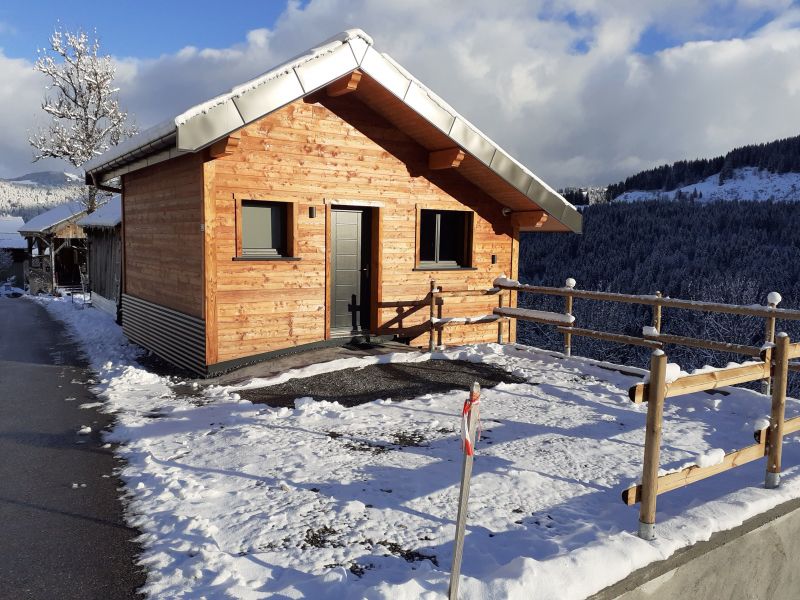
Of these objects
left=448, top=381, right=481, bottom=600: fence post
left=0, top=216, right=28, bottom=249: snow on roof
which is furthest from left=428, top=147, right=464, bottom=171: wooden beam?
left=0, top=216, right=28, bottom=249: snow on roof

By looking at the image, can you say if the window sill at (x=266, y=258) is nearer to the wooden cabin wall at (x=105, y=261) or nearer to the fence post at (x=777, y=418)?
the fence post at (x=777, y=418)

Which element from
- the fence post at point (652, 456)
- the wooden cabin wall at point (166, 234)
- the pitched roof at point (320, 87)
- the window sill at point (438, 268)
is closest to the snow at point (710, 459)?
the fence post at point (652, 456)

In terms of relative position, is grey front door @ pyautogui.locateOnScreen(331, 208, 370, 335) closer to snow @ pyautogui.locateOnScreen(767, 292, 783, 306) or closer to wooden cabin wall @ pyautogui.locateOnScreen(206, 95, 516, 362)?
wooden cabin wall @ pyautogui.locateOnScreen(206, 95, 516, 362)

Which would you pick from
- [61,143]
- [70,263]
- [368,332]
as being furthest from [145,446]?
[70,263]

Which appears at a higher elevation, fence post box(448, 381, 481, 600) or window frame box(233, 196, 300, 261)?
window frame box(233, 196, 300, 261)

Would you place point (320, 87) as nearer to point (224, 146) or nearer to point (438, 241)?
point (224, 146)

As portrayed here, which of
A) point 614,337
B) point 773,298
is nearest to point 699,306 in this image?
point 773,298

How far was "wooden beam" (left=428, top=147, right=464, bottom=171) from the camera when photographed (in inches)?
427

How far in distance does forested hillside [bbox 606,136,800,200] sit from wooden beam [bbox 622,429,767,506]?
131051mm

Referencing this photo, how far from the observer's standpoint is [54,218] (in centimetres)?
3206

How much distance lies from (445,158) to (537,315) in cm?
343

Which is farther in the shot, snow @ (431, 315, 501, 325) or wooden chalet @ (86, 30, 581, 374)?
snow @ (431, 315, 501, 325)

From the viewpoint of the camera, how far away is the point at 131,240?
527 inches

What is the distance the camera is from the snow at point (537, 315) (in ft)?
34.6
